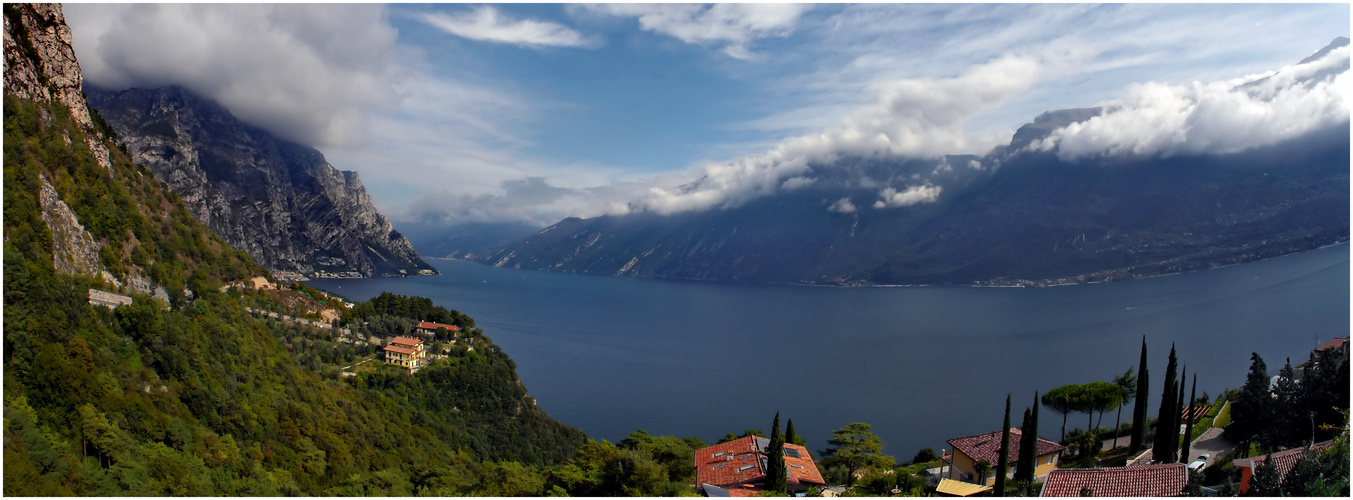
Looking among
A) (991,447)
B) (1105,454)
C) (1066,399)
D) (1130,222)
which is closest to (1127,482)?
(991,447)

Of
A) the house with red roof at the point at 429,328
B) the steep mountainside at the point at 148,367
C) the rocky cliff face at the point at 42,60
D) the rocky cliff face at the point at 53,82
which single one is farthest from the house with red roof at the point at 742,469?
the rocky cliff face at the point at 42,60

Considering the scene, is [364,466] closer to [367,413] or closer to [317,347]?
[367,413]

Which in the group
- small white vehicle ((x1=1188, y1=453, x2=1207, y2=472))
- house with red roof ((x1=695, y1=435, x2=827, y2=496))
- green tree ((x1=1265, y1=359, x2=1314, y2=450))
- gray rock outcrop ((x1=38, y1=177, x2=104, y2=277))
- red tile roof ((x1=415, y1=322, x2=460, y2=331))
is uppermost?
gray rock outcrop ((x1=38, y1=177, x2=104, y2=277))

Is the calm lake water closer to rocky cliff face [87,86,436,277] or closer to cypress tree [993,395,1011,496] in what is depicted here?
cypress tree [993,395,1011,496]

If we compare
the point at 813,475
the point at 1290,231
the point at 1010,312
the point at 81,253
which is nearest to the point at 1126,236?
the point at 1290,231

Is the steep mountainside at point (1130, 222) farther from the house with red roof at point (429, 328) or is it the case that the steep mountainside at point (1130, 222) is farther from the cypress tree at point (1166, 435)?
the house with red roof at point (429, 328)

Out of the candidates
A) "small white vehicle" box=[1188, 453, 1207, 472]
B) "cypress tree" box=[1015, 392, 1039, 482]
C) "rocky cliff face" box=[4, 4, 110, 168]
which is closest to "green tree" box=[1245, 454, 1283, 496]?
"small white vehicle" box=[1188, 453, 1207, 472]
